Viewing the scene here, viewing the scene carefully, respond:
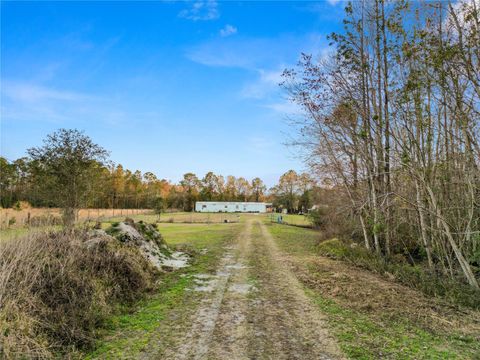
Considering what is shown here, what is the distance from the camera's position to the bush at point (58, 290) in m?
3.35

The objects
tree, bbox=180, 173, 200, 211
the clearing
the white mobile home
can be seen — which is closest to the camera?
the clearing

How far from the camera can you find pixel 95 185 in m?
12.5

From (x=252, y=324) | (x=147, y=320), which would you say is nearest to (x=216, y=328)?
(x=252, y=324)

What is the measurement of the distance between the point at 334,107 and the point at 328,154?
220 cm

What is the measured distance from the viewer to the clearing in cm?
346

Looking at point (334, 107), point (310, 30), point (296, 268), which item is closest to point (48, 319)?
point (296, 268)

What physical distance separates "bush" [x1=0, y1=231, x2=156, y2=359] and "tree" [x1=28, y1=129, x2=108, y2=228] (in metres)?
6.49

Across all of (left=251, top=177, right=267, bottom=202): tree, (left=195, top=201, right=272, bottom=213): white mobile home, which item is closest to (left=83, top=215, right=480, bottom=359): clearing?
(left=195, top=201, right=272, bottom=213): white mobile home

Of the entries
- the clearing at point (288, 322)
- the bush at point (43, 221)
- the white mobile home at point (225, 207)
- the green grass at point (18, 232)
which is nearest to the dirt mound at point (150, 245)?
the bush at point (43, 221)

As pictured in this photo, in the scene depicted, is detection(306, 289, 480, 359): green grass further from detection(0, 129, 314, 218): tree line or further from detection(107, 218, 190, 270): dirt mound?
detection(0, 129, 314, 218): tree line

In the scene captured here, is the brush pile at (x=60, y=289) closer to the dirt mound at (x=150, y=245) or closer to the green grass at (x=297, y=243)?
the dirt mound at (x=150, y=245)

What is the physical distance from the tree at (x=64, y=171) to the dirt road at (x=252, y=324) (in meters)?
7.60

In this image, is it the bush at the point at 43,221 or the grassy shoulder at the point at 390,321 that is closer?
the grassy shoulder at the point at 390,321

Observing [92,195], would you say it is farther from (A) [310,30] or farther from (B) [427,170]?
(B) [427,170]
